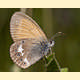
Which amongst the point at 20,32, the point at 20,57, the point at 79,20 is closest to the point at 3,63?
the point at 20,57

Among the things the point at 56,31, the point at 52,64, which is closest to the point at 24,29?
the point at 52,64

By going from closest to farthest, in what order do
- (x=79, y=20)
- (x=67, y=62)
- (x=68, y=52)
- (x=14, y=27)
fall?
(x=14, y=27), (x=67, y=62), (x=68, y=52), (x=79, y=20)

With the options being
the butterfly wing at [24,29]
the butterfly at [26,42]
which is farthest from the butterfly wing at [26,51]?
the butterfly wing at [24,29]

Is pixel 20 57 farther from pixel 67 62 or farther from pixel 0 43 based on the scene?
pixel 67 62

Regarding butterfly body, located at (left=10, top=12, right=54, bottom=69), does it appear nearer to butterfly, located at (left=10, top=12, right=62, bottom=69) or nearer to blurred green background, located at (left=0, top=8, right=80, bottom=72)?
butterfly, located at (left=10, top=12, right=62, bottom=69)

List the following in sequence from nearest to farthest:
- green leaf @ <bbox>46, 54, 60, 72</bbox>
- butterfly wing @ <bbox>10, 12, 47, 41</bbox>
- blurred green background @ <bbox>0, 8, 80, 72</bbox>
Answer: green leaf @ <bbox>46, 54, 60, 72</bbox>, butterfly wing @ <bbox>10, 12, 47, 41</bbox>, blurred green background @ <bbox>0, 8, 80, 72</bbox>

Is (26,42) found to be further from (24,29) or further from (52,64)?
(52,64)

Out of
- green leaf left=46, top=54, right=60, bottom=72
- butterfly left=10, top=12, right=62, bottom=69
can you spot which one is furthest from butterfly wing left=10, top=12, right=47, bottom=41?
green leaf left=46, top=54, right=60, bottom=72
